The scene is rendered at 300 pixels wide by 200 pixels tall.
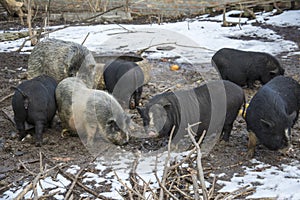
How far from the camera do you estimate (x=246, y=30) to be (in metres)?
13.1

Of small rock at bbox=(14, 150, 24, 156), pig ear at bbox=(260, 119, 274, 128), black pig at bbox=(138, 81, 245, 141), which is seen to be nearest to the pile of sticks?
black pig at bbox=(138, 81, 245, 141)

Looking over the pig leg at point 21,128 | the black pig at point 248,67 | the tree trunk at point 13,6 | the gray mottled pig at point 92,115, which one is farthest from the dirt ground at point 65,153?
the tree trunk at point 13,6

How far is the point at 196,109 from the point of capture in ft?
18.5

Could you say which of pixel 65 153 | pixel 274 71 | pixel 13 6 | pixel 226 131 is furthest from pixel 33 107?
pixel 13 6

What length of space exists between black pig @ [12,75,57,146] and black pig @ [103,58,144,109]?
1.31 meters

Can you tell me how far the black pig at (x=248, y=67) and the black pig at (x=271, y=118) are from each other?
2.23 m

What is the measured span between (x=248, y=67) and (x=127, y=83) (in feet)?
7.01

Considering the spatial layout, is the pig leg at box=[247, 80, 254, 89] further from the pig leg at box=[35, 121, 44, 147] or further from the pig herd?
the pig leg at box=[35, 121, 44, 147]

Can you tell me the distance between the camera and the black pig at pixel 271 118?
5.11 meters

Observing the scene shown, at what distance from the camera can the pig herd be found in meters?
5.23

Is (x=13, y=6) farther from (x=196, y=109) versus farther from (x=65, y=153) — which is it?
(x=196, y=109)

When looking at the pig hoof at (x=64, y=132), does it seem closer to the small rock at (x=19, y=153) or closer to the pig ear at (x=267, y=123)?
the small rock at (x=19, y=153)

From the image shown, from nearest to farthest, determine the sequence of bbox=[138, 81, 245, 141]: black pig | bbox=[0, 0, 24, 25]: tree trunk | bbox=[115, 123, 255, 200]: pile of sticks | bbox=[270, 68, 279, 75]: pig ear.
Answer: bbox=[115, 123, 255, 200]: pile of sticks
bbox=[138, 81, 245, 141]: black pig
bbox=[270, 68, 279, 75]: pig ear
bbox=[0, 0, 24, 25]: tree trunk

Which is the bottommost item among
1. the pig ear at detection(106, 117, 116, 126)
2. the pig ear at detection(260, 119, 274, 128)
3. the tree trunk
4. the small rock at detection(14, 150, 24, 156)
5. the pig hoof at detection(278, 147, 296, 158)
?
the pig hoof at detection(278, 147, 296, 158)
